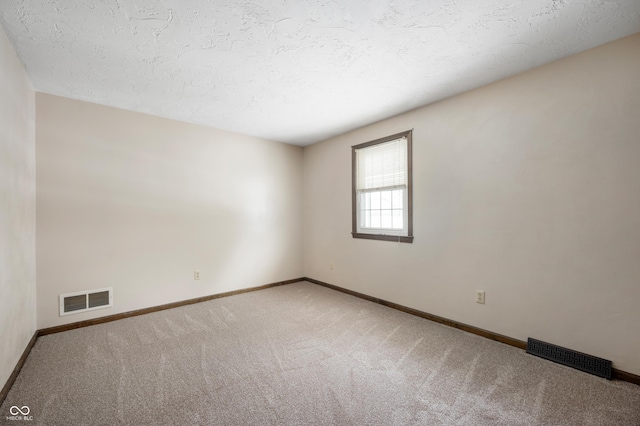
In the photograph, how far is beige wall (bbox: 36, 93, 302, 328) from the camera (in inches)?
108

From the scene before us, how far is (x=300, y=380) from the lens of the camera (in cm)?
190

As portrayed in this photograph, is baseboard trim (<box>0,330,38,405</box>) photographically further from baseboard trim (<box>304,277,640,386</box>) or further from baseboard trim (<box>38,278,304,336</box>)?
baseboard trim (<box>304,277,640,386</box>)

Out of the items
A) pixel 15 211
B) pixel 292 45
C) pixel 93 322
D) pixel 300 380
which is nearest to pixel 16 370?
pixel 93 322

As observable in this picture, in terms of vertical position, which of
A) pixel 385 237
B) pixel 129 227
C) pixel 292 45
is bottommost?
pixel 385 237

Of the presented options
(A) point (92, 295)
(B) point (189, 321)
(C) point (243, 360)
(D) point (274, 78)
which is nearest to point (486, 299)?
(C) point (243, 360)

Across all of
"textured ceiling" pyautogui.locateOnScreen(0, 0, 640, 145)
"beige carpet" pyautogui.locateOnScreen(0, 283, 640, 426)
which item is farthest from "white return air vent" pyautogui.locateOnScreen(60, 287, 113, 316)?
"textured ceiling" pyautogui.locateOnScreen(0, 0, 640, 145)

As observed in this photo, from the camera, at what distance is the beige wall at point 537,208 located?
1.92m

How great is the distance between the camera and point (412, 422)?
59.6 inches

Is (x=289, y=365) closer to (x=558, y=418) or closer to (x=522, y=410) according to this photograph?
(x=522, y=410)

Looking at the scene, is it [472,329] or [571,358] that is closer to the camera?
[571,358]

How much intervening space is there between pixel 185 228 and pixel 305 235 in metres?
1.96

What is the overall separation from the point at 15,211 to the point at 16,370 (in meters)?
1.16

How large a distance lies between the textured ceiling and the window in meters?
0.67

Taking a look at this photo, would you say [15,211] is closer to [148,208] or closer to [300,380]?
[148,208]
